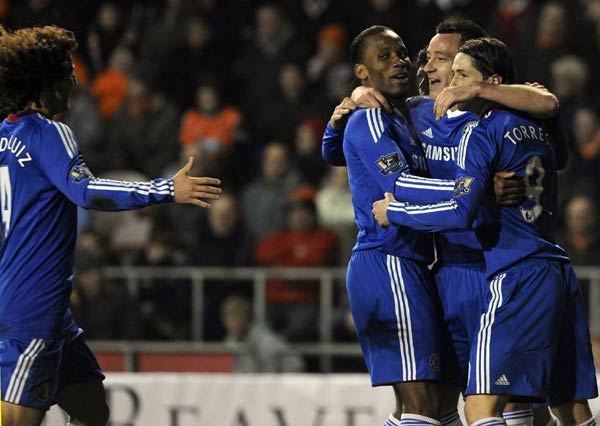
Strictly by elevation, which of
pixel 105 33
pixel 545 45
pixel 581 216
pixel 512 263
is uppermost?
pixel 105 33

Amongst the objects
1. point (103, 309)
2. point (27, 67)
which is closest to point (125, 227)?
point (103, 309)

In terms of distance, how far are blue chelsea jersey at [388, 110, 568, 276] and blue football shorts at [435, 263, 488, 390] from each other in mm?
280

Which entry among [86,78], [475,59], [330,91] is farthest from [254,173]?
[475,59]

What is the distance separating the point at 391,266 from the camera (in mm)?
5578

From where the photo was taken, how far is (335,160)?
240 inches

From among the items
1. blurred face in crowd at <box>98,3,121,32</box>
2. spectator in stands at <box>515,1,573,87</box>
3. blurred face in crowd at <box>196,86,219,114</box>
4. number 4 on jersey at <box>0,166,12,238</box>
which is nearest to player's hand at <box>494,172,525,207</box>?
number 4 on jersey at <box>0,166,12,238</box>

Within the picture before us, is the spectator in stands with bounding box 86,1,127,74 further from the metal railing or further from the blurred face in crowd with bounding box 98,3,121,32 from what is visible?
the metal railing

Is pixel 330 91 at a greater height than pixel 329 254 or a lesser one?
greater

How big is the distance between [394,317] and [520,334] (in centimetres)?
57

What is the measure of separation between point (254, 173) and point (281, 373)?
2525mm

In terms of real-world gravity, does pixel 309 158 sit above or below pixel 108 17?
below

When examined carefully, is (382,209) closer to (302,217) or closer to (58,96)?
(58,96)

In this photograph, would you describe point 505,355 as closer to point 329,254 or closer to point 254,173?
point 329,254

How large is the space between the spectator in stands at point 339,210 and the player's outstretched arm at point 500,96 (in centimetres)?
511
